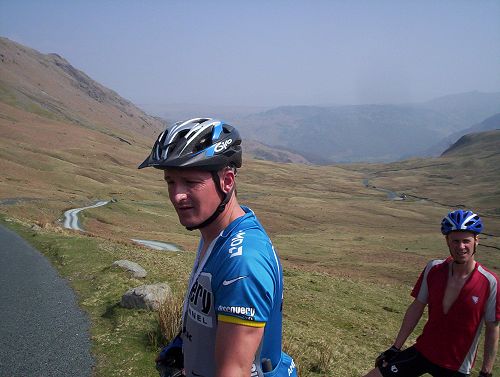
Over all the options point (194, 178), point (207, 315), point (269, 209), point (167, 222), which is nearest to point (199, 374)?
point (207, 315)

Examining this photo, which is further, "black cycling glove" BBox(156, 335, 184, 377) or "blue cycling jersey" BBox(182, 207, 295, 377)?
"black cycling glove" BBox(156, 335, 184, 377)

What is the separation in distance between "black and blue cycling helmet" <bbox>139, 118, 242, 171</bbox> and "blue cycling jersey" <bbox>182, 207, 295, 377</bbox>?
24.8 inches

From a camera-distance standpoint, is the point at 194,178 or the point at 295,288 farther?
the point at 295,288

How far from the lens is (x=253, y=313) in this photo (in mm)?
3000

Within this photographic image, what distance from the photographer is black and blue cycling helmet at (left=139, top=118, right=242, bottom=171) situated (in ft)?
12.5

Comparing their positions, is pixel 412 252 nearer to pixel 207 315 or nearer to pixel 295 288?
pixel 295 288

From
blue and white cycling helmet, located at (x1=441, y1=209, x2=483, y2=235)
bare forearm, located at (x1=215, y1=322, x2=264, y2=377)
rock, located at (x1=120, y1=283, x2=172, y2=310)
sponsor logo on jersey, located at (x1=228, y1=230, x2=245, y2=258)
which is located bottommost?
rock, located at (x1=120, y1=283, x2=172, y2=310)

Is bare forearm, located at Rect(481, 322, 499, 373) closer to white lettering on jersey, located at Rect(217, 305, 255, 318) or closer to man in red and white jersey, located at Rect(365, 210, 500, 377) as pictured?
man in red and white jersey, located at Rect(365, 210, 500, 377)

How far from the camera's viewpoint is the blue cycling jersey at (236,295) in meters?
3.02

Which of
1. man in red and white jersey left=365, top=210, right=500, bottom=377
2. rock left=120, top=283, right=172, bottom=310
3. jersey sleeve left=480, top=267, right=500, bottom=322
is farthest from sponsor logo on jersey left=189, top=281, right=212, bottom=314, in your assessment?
rock left=120, top=283, right=172, bottom=310

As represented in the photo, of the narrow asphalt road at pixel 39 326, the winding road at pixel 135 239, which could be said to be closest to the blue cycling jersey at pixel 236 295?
the narrow asphalt road at pixel 39 326

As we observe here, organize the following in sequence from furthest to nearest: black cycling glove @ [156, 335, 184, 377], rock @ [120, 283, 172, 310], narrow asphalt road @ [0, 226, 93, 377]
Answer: rock @ [120, 283, 172, 310], narrow asphalt road @ [0, 226, 93, 377], black cycling glove @ [156, 335, 184, 377]

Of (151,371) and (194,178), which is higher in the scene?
(194,178)

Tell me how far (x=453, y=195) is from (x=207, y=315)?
203m
